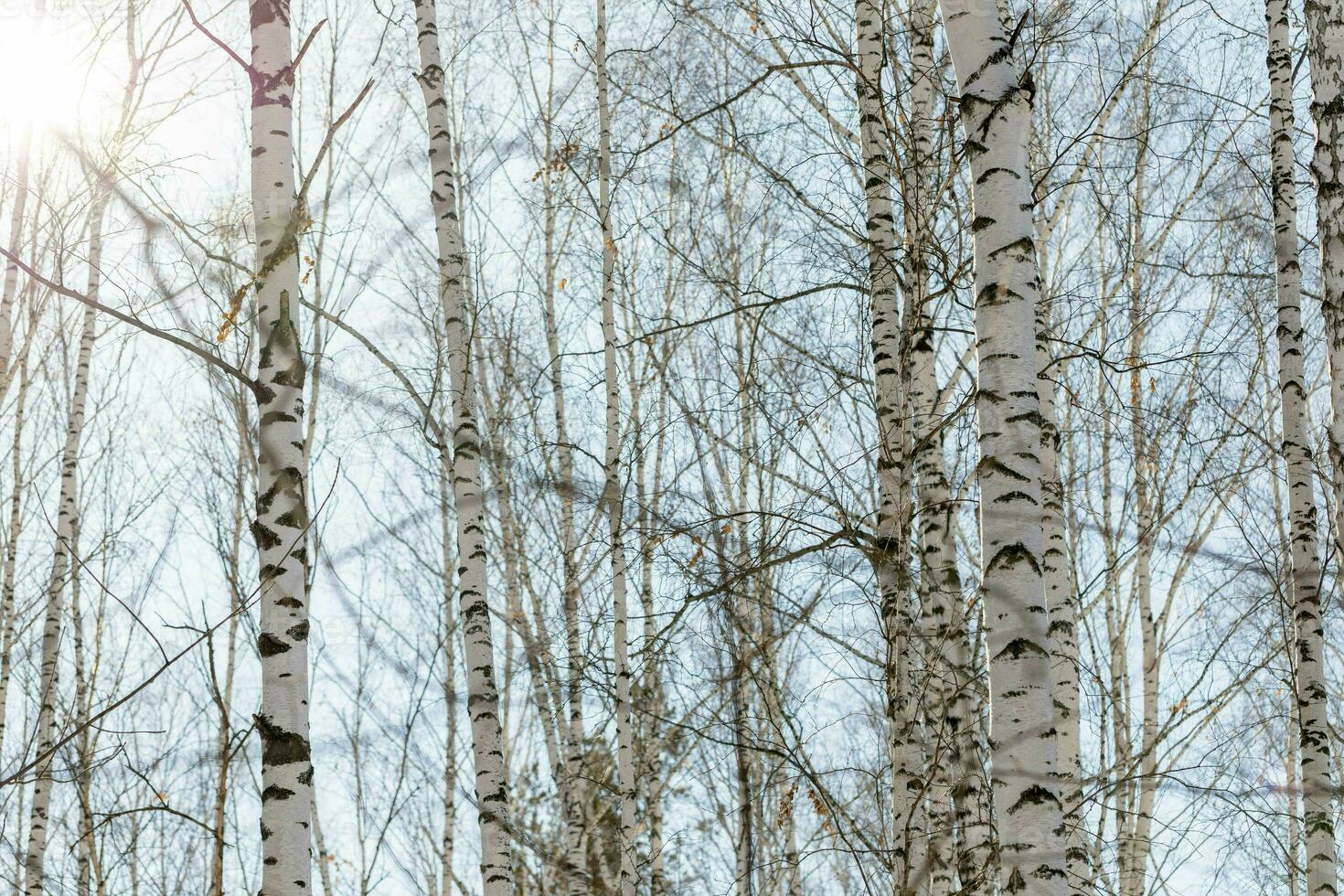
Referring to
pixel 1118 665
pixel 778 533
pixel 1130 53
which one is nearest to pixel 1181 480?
pixel 1118 665

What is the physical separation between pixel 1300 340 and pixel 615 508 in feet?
11.7

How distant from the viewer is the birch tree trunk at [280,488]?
3213 mm

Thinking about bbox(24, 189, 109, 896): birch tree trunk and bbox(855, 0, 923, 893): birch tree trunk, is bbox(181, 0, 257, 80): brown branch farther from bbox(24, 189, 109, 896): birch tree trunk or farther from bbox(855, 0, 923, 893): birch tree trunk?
bbox(24, 189, 109, 896): birch tree trunk

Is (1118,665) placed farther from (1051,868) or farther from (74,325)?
(74,325)

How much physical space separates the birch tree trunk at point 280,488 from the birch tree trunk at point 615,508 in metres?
2.55

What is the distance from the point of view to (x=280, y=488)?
3.36 meters

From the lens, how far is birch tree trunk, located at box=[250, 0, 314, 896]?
3.21 m

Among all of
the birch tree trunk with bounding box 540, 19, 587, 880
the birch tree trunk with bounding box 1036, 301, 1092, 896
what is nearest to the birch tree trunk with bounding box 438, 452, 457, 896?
the birch tree trunk with bounding box 540, 19, 587, 880

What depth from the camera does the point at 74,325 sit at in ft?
31.1

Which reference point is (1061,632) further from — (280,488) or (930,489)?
(280,488)

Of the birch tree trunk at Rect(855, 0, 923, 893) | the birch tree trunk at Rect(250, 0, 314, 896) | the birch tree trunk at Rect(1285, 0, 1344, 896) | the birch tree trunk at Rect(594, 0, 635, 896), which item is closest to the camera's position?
the birch tree trunk at Rect(250, 0, 314, 896)

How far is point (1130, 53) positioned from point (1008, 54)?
5520 millimetres

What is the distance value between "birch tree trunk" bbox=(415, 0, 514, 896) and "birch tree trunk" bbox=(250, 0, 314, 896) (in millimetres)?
1323

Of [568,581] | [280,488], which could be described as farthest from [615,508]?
[280,488]
